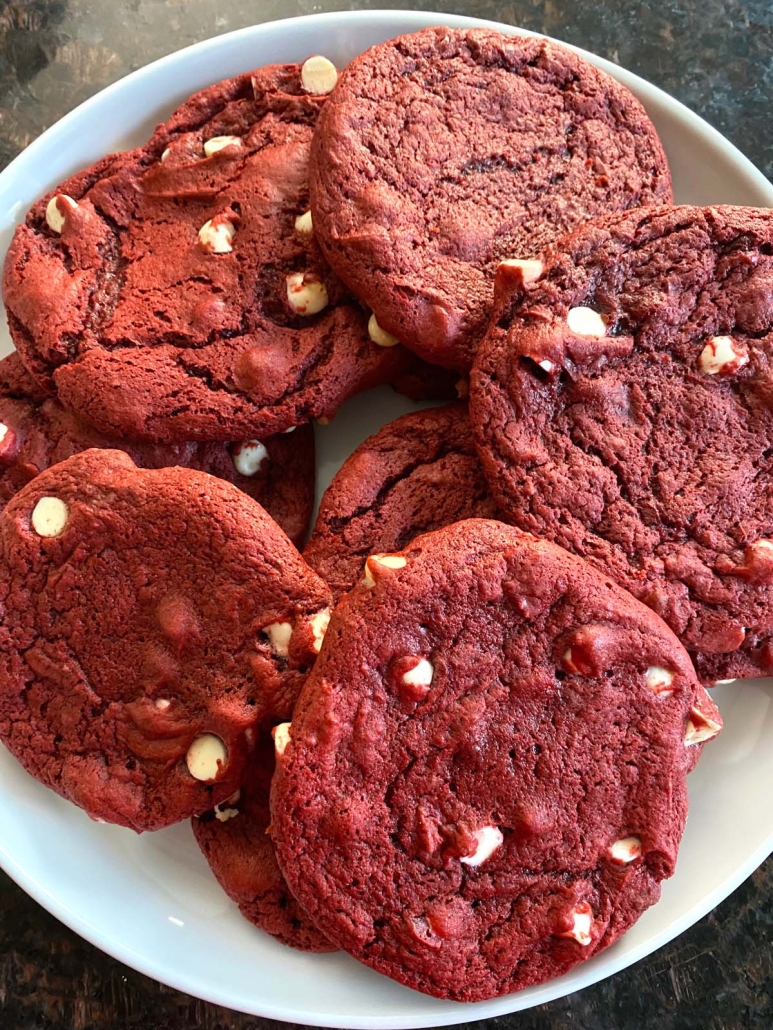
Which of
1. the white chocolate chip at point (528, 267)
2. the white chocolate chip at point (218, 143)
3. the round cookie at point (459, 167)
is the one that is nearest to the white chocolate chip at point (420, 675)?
the round cookie at point (459, 167)

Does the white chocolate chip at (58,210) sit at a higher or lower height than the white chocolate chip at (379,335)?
lower

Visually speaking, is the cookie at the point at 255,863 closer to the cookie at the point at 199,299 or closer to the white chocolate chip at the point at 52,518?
the white chocolate chip at the point at 52,518

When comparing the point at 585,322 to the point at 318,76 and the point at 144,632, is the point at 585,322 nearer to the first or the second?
the point at 318,76

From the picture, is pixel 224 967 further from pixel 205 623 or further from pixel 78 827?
pixel 205 623

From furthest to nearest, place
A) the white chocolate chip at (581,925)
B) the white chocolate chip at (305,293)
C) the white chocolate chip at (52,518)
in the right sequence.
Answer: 1. the white chocolate chip at (305,293)
2. the white chocolate chip at (52,518)
3. the white chocolate chip at (581,925)

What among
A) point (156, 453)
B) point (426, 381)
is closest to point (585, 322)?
point (426, 381)
